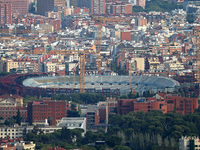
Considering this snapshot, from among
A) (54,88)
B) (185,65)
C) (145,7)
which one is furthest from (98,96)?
(145,7)

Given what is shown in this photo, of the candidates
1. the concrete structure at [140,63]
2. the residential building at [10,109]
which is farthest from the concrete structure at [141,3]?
the residential building at [10,109]

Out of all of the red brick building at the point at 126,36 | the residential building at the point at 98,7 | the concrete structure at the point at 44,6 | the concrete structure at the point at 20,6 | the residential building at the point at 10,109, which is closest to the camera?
the residential building at the point at 10,109

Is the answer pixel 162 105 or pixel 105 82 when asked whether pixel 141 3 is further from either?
pixel 162 105

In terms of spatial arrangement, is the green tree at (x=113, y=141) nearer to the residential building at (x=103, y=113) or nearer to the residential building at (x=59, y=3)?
the residential building at (x=103, y=113)

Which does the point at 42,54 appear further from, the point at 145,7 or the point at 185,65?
the point at 145,7

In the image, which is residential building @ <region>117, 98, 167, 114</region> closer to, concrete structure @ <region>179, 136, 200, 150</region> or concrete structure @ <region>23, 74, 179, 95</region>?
concrete structure @ <region>23, 74, 179, 95</region>

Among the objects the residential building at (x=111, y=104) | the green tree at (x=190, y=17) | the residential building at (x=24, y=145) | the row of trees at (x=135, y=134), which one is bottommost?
the green tree at (x=190, y=17)

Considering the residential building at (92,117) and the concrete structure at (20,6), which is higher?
the residential building at (92,117)
